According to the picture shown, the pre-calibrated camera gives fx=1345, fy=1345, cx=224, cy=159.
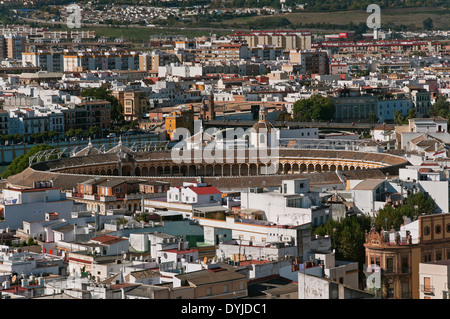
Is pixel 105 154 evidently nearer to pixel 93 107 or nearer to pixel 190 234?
pixel 190 234

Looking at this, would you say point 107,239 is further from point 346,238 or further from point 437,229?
point 437,229

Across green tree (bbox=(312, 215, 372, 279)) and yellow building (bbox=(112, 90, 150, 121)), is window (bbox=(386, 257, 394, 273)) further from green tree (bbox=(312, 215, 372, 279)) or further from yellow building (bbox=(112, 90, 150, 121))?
yellow building (bbox=(112, 90, 150, 121))

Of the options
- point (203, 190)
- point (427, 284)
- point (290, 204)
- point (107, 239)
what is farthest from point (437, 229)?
point (203, 190)

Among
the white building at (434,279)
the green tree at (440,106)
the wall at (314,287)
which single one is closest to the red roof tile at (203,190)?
the white building at (434,279)

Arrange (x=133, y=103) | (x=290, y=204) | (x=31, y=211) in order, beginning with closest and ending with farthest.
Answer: (x=290, y=204) < (x=31, y=211) < (x=133, y=103)

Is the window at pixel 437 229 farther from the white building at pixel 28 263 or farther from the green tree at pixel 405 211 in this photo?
the white building at pixel 28 263
